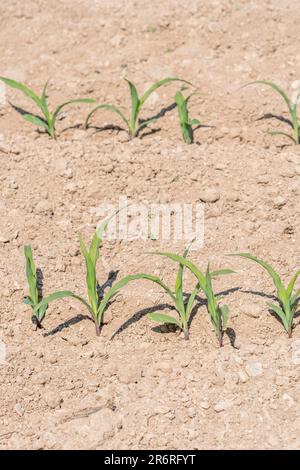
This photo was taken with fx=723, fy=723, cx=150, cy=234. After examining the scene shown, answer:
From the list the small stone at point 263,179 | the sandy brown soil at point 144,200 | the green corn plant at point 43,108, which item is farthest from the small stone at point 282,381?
the green corn plant at point 43,108

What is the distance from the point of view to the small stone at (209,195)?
115 inches

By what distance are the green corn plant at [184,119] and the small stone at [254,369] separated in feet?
4.07

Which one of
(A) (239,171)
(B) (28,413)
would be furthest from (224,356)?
(A) (239,171)

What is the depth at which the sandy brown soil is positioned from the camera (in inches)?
87.3

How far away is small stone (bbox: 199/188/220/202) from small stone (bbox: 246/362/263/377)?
0.82 m

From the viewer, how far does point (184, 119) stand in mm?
3203

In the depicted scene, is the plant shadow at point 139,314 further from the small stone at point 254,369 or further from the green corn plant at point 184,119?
the green corn plant at point 184,119

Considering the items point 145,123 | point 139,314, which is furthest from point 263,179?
point 139,314

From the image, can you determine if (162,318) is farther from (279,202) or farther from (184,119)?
(184,119)

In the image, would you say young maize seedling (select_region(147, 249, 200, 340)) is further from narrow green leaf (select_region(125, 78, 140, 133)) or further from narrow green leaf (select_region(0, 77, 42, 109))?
narrow green leaf (select_region(0, 77, 42, 109))

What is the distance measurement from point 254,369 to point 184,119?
1305 mm

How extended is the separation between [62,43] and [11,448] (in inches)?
94.1

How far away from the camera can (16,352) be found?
7.89 ft
